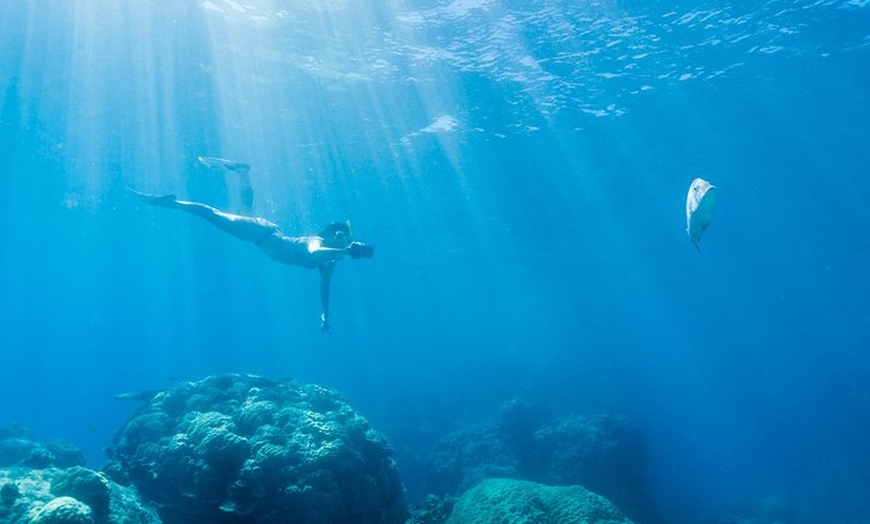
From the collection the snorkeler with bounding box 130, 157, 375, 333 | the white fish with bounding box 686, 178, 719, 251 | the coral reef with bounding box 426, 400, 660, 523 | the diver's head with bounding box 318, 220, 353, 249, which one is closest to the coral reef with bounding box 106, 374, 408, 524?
the snorkeler with bounding box 130, 157, 375, 333

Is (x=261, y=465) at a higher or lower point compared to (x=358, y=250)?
lower

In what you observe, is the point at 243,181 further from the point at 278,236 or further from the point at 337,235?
the point at 337,235

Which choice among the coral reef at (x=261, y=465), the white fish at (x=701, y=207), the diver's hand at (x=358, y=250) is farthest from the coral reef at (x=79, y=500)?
the white fish at (x=701, y=207)

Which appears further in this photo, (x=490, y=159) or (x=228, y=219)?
(x=490, y=159)

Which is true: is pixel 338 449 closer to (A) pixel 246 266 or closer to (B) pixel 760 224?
(B) pixel 760 224

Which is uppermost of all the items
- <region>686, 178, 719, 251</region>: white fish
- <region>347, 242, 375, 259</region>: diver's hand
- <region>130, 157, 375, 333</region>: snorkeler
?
<region>686, 178, 719, 251</region>: white fish

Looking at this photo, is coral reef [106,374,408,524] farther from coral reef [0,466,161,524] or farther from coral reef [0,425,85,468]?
coral reef [0,425,85,468]

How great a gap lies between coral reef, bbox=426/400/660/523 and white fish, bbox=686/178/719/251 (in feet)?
44.2

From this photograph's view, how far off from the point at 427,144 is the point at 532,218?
12.9 meters

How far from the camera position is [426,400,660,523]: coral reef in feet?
53.1

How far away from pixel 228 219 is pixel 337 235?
2.58 metres

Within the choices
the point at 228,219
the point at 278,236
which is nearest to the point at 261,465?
the point at 278,236

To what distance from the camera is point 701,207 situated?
13.4 ft

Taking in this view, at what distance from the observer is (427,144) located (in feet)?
79.8
